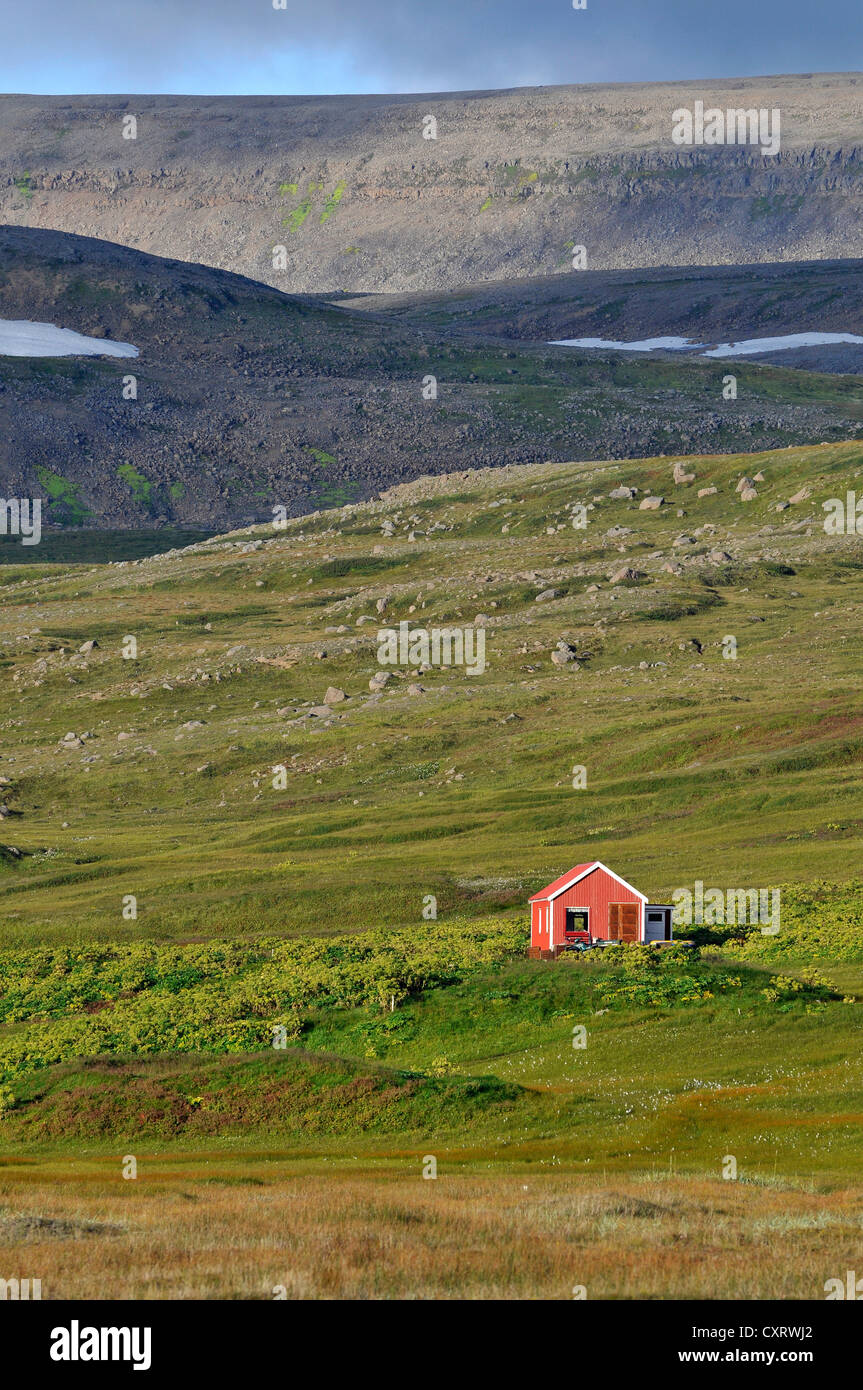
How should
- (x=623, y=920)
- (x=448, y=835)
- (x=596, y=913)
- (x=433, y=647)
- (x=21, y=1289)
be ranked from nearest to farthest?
(x=21, y=1289) → (x=596, y=913) → (x=623, y=920) → (x=448, y=835) → (x=433, y=647)

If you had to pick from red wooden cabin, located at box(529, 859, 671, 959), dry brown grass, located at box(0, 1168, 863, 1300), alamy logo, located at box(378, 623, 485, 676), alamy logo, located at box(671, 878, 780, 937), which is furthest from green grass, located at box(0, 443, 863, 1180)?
dry brown grass, located at box(0, 1168, 863, 1300)

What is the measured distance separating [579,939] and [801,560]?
109 m

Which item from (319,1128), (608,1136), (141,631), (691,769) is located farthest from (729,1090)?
(141,631)

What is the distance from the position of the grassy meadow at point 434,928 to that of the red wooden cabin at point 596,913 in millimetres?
2484

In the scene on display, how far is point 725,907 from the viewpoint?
236 ft

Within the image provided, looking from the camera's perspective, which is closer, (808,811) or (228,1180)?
(228,1180)

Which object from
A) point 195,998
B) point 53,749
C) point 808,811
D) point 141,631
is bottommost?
point 195,998

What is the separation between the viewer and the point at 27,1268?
904 inches

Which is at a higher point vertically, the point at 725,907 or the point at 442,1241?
the point at 725,907

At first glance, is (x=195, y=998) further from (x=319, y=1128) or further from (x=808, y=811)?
(x=808, y=811)
